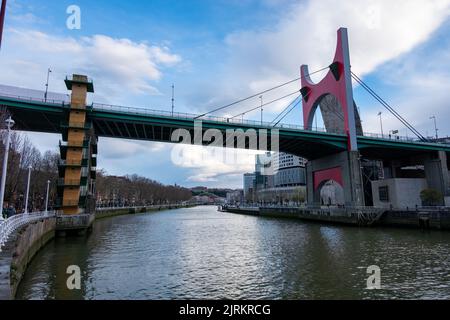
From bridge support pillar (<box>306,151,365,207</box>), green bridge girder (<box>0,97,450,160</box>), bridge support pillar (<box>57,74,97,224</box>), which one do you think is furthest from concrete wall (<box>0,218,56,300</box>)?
bridge support pillar (<box>306,151,365,207</box>)

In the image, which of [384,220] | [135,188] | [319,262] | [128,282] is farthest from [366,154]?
[135,188]

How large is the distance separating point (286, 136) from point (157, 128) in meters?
21.8

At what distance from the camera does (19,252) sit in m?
14.0

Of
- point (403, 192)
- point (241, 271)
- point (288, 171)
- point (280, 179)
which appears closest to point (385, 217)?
point (403, 192)

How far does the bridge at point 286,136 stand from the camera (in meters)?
38.9

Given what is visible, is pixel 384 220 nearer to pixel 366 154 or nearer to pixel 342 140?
pixel 342 140

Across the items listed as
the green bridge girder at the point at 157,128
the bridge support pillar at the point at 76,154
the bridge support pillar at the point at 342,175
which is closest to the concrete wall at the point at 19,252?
the bridge support pillar at the point at 76,154

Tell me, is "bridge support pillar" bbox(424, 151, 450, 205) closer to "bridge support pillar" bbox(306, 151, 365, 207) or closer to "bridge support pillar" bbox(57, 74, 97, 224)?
"bridge support pillar" bbox(306, 151, 365, 207)

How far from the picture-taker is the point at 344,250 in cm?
2188

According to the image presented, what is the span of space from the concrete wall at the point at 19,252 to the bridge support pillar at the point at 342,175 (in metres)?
41.9

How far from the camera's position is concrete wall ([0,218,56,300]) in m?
9.29

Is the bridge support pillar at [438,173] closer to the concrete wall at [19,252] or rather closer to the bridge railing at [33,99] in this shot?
the concrete wall at [19,252]

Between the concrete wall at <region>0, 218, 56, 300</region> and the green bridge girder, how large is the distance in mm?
19672

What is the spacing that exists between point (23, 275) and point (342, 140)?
49.6 m
